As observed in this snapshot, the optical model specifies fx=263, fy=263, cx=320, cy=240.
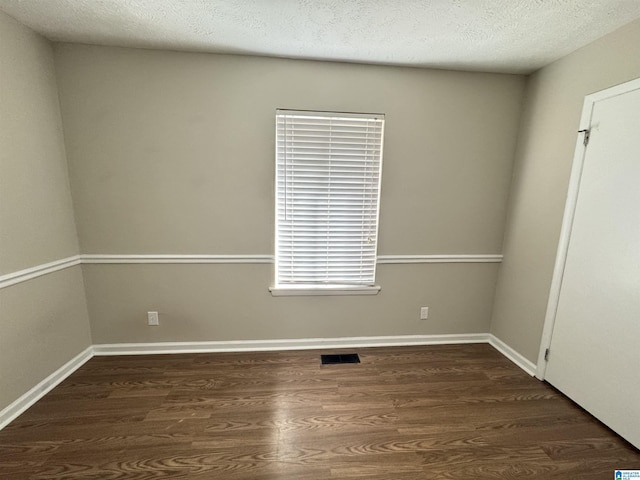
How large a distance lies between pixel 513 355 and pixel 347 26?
2924 mm

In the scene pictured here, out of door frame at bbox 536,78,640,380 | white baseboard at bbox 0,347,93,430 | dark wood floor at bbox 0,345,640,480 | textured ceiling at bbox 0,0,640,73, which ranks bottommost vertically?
dark wood floor at bbox 0,345,640,480

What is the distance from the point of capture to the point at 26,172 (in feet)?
5.64

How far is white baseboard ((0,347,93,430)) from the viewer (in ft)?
5.29

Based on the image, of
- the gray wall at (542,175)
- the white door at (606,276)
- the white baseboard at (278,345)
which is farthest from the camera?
the white baseboard at (278,345)

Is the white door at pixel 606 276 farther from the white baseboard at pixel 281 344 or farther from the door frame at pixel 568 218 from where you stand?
the white baseboard at pixel 281 344

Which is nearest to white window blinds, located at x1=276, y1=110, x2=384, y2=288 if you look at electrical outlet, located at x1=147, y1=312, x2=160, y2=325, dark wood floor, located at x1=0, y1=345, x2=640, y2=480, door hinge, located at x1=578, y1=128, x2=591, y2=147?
dark wood floor, located at x1=0, y1=345, x2=640, y2=480

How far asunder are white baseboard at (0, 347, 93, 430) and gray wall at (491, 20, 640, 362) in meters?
3.71

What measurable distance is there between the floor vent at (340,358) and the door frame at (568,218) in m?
1.46

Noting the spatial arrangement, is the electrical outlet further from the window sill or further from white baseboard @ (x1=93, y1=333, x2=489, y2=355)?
the window sill

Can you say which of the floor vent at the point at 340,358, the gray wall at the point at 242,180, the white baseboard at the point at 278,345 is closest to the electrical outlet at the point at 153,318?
the gray wall at the point at 242,180

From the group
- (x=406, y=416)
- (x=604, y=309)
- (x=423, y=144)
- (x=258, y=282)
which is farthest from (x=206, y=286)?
(x=604, y=309)

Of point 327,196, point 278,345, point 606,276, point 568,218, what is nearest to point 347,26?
point 327,196

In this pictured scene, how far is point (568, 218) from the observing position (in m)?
1.90

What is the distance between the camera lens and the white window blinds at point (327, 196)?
7.17 ft
